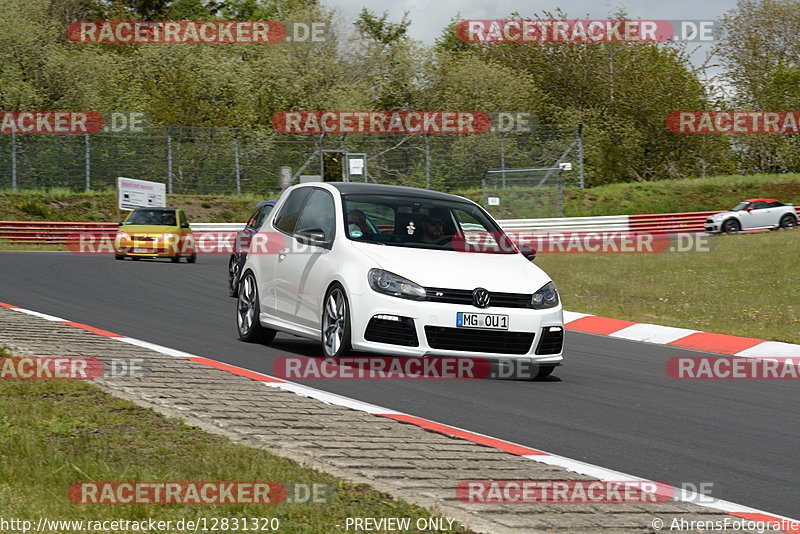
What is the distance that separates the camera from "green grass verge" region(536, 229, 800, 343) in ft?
53.9

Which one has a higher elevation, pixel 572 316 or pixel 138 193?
pixel 138 193

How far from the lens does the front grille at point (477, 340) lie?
9.27 m

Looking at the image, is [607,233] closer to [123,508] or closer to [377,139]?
[377,139]

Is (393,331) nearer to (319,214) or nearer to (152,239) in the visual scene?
(319,214)

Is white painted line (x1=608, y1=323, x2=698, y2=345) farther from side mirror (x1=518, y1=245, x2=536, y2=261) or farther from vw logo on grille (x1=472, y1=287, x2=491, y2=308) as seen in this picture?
vw logo on grille (x1=472, y1=287, x2=491, y2=308)

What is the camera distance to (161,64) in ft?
200

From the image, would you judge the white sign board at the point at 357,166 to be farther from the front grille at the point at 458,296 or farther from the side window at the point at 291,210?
the front grille at the point at 458,296

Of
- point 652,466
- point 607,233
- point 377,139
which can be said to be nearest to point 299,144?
point 377,139

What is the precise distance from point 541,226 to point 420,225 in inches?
1277

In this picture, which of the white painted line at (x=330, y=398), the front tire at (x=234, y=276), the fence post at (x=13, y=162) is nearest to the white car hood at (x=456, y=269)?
the white painted line at (x=330, y=398)

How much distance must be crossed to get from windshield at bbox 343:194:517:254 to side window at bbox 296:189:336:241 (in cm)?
18

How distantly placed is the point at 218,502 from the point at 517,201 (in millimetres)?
38272

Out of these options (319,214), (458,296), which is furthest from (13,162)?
(458,296)

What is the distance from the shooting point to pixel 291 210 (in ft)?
37.3
